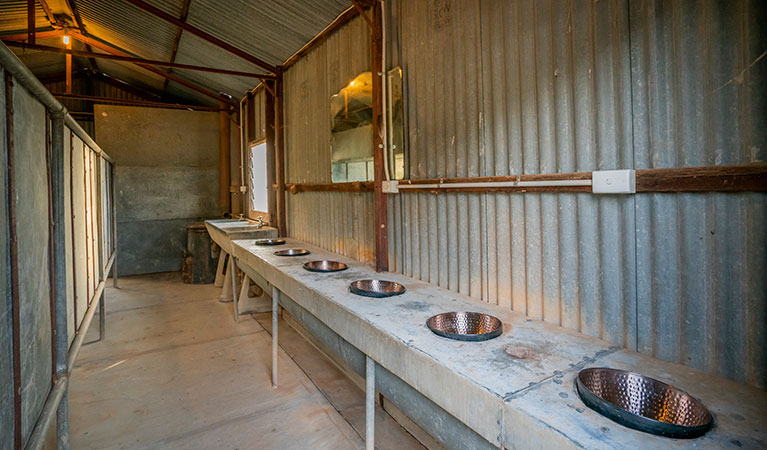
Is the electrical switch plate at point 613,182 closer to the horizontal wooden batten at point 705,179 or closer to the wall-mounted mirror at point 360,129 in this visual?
the horizontal wooden batten at point 705,179

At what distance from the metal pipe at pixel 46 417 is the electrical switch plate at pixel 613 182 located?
261 centimetres

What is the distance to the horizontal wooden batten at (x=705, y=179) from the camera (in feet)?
4.96

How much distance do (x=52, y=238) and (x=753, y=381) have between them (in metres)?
3.22

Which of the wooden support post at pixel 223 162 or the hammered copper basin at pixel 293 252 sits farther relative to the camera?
the wooden support post at pixel 223 162

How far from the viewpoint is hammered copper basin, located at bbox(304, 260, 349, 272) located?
3840mm

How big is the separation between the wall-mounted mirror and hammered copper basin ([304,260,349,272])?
3.40ft

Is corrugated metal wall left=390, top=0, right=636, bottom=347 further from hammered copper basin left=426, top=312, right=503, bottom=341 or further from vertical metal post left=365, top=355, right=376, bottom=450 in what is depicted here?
vertical metal post left=365, top=355, right=376, bottom=450

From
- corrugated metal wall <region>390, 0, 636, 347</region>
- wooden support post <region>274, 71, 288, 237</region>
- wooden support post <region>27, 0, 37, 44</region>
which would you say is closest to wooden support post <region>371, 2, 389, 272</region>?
corrugated metal wall <region>390, 0, 636, 347</region>

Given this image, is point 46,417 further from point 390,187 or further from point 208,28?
point 208,28

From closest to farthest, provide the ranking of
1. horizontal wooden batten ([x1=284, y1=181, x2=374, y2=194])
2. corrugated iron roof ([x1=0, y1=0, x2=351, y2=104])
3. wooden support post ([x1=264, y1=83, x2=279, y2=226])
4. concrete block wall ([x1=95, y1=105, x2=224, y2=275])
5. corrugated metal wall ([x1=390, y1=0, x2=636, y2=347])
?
corrugated metal wall ([x1=390, y1=0, x2=636, y2=347]) < horizontal wooden batten ([x1=284, y1=181, x2=374, y2=194]) < corrugated iron roof ([x1=0, y1=0, x2=351, y2=104]) < wooden support post ([x1=264, y1=83, x2=279, y2=226]) < concrete block wall ([x1=95, y1=105, x2=224, y2=275])

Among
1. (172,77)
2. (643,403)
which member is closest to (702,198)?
(643,403)

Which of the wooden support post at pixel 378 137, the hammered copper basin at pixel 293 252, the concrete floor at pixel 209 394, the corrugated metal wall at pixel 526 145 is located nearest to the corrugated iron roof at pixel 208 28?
the wooden support post at pixel 378 137

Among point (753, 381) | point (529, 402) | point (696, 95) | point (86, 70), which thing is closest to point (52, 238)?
point (529, 402)

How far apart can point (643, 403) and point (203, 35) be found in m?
6.28
